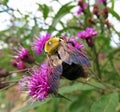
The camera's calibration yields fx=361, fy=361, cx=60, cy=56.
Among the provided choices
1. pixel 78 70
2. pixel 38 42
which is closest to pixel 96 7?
pixel 38 42

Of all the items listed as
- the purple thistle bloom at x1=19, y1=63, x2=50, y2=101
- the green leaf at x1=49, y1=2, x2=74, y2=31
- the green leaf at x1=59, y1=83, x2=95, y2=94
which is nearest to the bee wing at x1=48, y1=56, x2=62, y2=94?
the purple thistle bloom at x1=19, y1=63, x2=50, y2=101

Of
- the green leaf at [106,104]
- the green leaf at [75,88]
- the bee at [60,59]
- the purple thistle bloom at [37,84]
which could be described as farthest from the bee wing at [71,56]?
the green leaf at [75,88]

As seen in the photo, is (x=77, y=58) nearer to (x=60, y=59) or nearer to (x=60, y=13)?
(x=60, y=59)

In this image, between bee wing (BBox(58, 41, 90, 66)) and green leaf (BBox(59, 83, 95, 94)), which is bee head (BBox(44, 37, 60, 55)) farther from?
green leaf (BBox(59, 83, 95, 94))

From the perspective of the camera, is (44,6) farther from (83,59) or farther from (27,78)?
(83,59)

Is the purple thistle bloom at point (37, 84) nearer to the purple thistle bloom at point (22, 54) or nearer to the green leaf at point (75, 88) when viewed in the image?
the purple thistle bloom at point (22, 54)

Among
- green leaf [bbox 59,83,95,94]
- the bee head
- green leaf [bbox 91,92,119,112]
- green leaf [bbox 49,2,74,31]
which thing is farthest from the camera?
green leaf [bbox 49,2,74,31]

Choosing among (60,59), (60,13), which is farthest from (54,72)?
(60,13)
